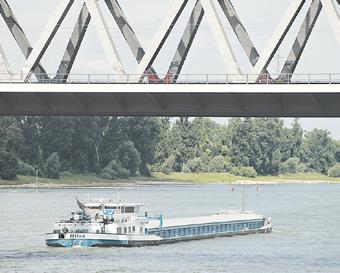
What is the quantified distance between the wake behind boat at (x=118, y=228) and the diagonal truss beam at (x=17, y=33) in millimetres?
34090

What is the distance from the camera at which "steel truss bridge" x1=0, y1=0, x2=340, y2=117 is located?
56.0m

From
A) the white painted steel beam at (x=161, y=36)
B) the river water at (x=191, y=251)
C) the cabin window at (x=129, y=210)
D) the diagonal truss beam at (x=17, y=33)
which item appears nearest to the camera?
the white painted steel beam at (x=161, y=36)

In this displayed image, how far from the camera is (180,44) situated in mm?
62156

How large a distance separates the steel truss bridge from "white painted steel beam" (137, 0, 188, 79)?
50 millimetres

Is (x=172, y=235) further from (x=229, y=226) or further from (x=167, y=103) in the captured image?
(x=167, y=103)

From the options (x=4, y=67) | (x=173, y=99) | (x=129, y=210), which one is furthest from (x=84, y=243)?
(x=173, y=99)

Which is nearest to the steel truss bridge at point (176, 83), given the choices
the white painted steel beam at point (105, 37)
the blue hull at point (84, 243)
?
the white painted steel beam at point (105, 37)

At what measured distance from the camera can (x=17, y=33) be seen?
6431 centimetres

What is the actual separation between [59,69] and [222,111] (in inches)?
396

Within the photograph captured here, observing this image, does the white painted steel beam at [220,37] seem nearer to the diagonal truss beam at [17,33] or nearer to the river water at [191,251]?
the diagonal truss beam at [17,33]

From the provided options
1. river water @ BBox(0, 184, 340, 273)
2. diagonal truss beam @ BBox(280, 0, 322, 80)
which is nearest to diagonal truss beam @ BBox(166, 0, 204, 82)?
diagonal truss beam @ BBox(280, 0, 322, 80)

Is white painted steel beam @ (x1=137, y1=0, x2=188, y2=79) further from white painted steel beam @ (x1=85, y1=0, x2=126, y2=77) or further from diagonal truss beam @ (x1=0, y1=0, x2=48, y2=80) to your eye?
diagonal truss beam @ (x1=0, y1=0, x2=48, y2=80)

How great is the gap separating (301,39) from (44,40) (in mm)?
13245

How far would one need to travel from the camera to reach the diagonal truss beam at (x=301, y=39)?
5928 cm
